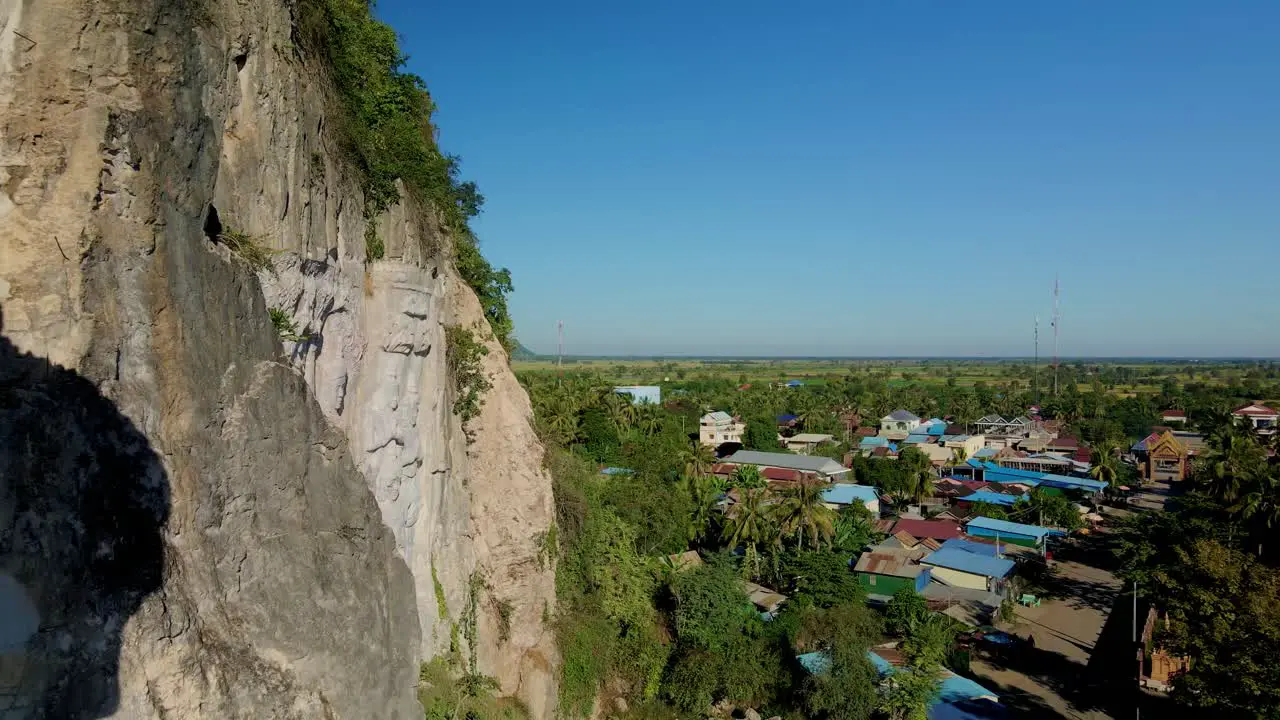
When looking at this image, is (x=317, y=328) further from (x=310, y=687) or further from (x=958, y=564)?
(x=958, y=564)

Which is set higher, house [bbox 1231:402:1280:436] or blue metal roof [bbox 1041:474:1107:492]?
house [bbox 1231:402:1280:436]

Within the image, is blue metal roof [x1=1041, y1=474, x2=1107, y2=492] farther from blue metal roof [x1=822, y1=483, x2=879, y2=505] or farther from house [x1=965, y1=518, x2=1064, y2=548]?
blue metal roof [x1=822, y1=483, x2=879, y2=505]

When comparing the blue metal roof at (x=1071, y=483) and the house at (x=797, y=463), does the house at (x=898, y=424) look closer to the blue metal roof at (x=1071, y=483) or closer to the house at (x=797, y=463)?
the blue metal roof at (x=1071, y=483)

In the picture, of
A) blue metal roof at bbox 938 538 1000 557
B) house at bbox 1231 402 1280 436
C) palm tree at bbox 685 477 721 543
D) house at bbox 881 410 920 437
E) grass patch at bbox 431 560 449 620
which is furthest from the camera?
house at bbox 881 410 920 437

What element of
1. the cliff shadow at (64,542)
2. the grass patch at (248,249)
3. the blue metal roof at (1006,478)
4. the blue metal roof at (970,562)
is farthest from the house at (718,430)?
the cliff shadow at (64,542)

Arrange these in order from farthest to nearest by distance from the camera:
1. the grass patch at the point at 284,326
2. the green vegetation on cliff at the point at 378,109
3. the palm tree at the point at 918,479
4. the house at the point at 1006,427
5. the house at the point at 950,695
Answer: the house at the point at 1006,427 < the palm tree at the point at 918,479 < the house at the point at 950,695 < the green vegetation on cliff at the point at 378,109 < the grass patch at the point at 284,326

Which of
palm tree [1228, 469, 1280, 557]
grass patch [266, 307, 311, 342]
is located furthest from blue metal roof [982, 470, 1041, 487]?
grass patch [266, 307, 311, 342]
